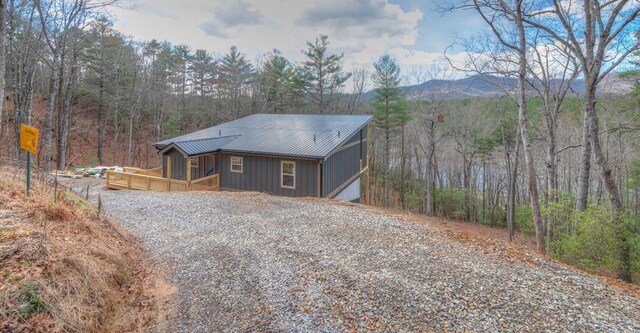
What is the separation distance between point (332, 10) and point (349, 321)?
54.8 ft

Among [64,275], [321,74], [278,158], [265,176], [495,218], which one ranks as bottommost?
[495,218]

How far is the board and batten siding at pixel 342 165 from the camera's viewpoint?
13117mm

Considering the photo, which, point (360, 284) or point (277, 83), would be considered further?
point (277, 83)

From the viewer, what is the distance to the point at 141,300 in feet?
14.1

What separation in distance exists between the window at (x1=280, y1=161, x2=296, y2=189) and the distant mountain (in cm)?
753

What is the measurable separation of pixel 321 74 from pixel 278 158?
50.5 ft

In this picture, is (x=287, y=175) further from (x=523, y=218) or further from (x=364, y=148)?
(x=523, y=218)

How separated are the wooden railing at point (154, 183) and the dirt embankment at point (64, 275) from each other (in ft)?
24.7

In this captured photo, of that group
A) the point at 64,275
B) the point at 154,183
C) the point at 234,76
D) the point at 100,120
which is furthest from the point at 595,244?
the point at 100,120

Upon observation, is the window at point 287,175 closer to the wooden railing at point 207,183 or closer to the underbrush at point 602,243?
the wooden railing at point 207,183

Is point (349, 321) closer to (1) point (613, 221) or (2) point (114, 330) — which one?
(2) point (114, 330)

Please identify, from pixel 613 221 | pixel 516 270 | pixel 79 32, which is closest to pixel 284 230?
pixel 516 270

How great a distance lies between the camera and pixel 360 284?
457 cm

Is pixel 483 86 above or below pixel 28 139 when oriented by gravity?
above
